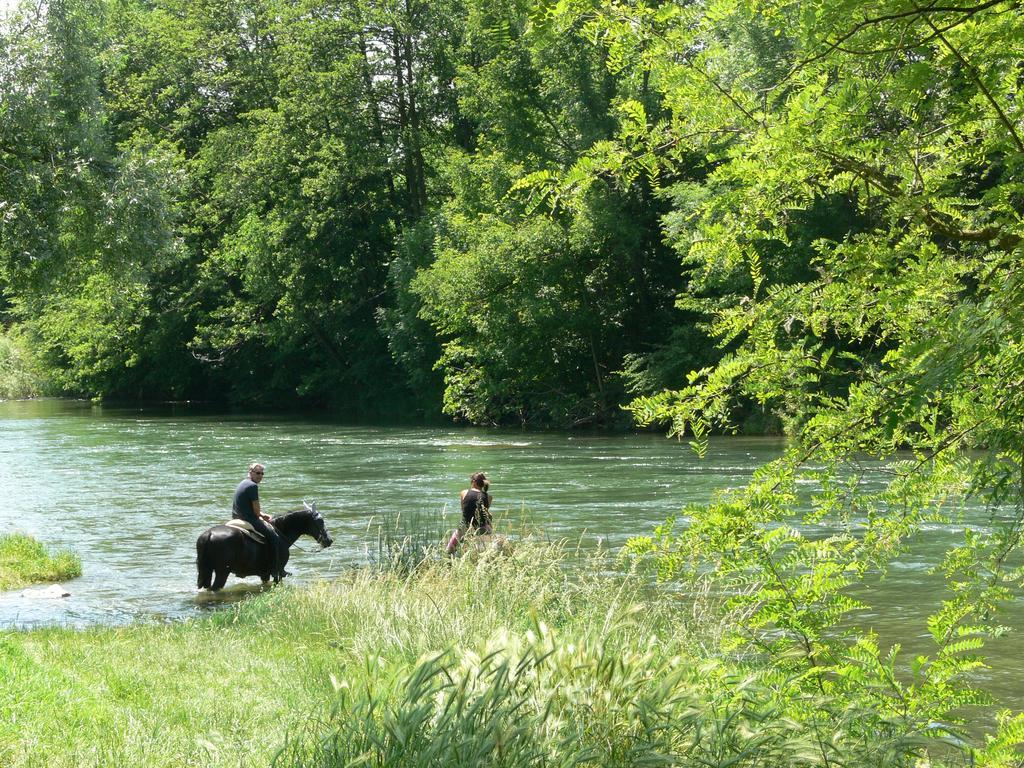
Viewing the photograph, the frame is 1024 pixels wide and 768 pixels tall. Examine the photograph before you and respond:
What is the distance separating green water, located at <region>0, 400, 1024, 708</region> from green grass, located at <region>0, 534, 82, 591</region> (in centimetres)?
49

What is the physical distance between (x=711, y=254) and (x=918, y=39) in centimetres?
152

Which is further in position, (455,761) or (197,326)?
(197,326)

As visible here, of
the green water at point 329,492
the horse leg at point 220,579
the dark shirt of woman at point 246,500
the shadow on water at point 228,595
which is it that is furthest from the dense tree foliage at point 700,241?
the shadow on water at point 228,595

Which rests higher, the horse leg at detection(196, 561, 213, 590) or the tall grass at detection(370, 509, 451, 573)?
the tall grass at detection(370, 509, 451, 573)

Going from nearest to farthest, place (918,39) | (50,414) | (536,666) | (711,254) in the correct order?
(918,39) → (536,666) → (711,254) → (50,414)

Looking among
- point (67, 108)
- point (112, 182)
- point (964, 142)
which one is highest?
point (67, 108)

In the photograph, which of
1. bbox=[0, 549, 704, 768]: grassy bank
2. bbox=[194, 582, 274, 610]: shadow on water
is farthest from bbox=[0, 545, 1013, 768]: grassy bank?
bbox=[194, 582, 274, 610]: shadow on water

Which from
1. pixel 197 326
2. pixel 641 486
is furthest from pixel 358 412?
pixel 641 486

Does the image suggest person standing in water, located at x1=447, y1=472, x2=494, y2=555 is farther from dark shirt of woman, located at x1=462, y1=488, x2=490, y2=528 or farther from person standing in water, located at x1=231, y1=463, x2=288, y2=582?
person standing in water, located at x1=231, y1=463, x2=288, y2=582

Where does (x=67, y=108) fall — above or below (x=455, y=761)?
above

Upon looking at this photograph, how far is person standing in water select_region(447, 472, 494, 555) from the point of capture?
45.4ft

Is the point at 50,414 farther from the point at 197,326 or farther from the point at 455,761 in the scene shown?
the point at 455,761

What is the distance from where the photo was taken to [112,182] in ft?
54.7

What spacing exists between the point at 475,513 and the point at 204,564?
13.4ft
